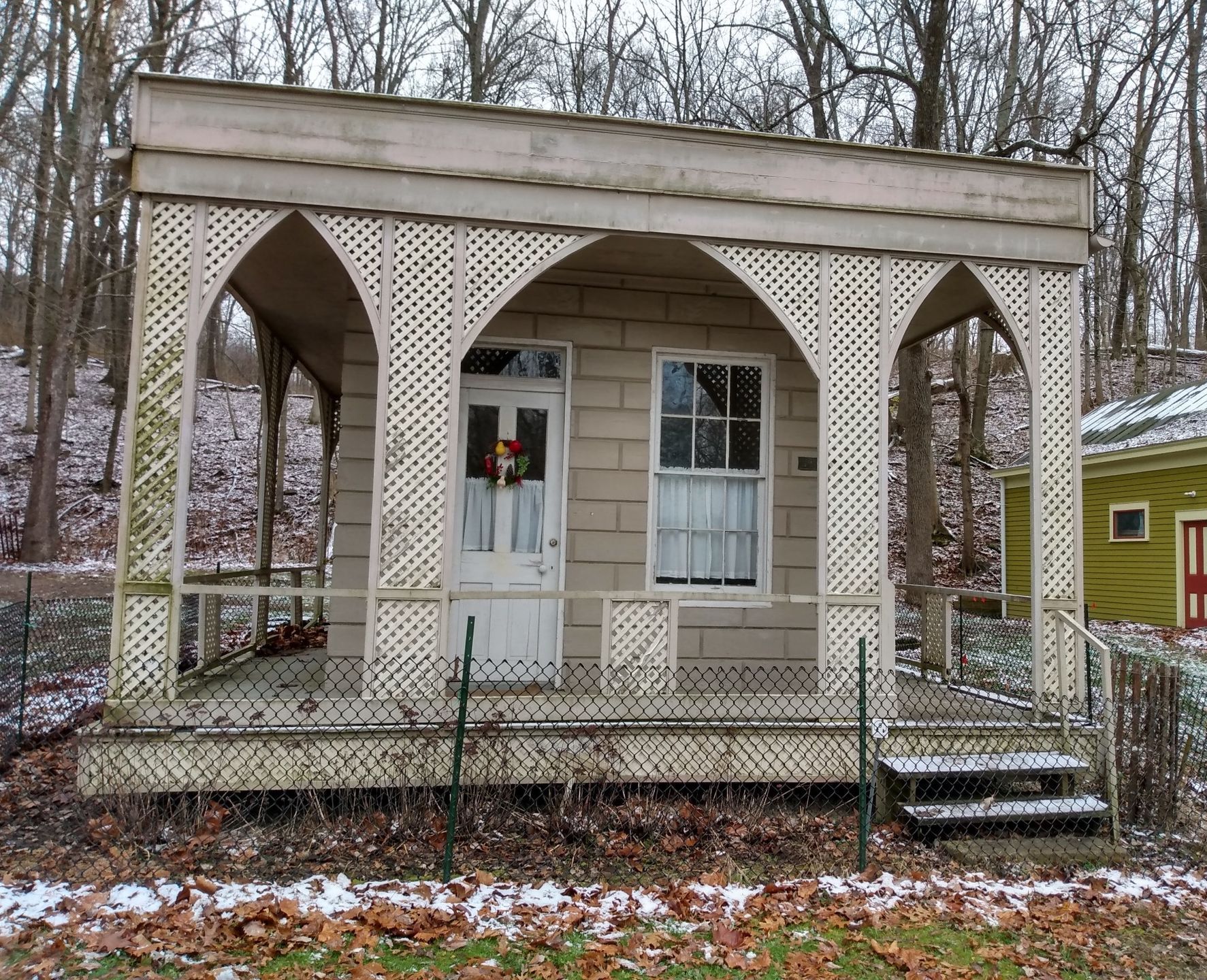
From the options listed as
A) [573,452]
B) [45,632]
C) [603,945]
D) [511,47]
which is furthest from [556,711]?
[511,47]

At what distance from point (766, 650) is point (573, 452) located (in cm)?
207

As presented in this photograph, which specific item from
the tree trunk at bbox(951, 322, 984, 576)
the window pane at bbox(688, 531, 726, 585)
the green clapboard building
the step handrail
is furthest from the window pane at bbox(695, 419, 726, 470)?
the tree trunk at bbox(951, 322, 984, 576)

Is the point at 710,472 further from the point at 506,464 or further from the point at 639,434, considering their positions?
the point at 506,464

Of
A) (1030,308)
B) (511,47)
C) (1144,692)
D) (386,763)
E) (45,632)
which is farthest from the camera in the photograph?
(511,47)

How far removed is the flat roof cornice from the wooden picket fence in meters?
2.68

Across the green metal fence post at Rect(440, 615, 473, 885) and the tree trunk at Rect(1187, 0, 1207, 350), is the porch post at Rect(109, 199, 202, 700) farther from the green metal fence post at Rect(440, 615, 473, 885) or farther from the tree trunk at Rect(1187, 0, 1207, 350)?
the tree trunk at Rect(1187, 0, 1207, 350)

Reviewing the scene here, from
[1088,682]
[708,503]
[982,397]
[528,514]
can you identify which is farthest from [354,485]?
[982,397]

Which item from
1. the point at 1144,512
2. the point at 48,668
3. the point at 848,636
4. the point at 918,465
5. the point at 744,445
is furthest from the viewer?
the point at 1144,512

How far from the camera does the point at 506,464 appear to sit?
20.0 feet

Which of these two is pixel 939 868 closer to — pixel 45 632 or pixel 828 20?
pixel 45 632

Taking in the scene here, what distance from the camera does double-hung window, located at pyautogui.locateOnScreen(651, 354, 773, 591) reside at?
6.35 m

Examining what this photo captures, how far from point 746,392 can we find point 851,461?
1498 mm

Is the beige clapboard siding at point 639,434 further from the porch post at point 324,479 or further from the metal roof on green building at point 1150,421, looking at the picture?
the metal roof on green building at point 1150,421

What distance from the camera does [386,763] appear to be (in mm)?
4621
